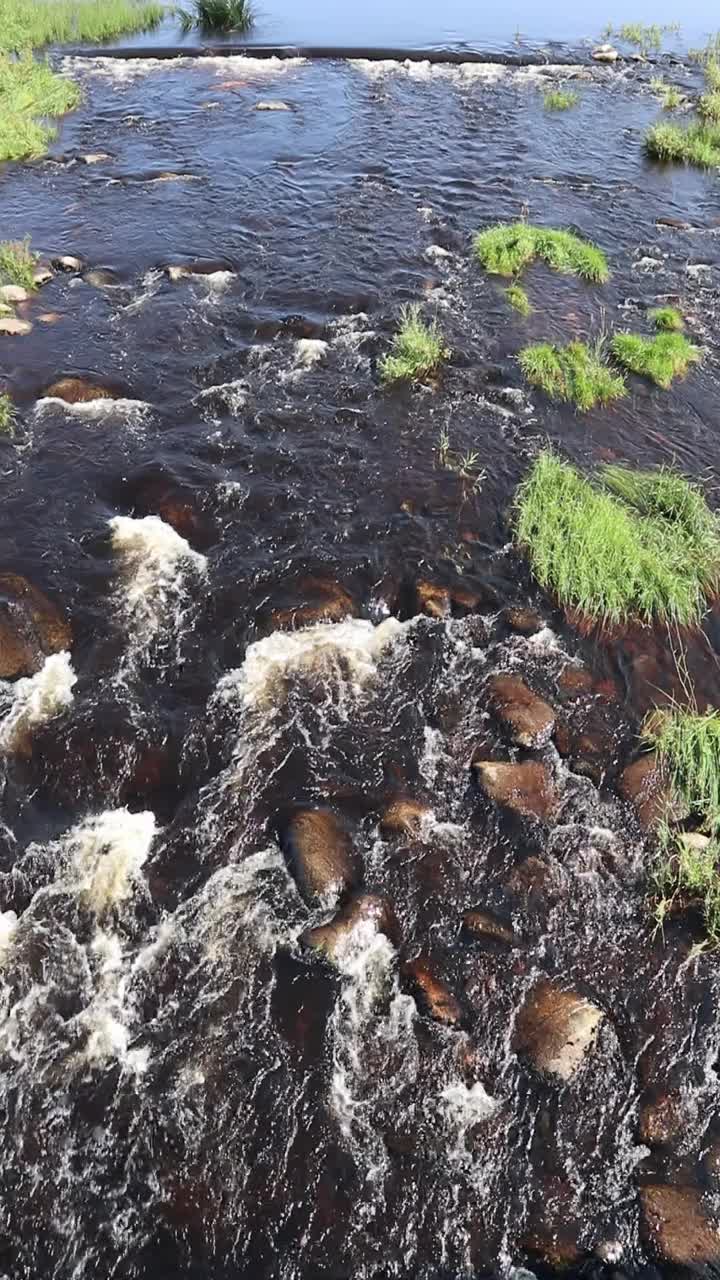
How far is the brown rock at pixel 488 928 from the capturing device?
9992 mm

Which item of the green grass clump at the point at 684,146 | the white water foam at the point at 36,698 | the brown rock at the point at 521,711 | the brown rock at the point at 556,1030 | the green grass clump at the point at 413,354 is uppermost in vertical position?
the green grass clump at the point at 684,146

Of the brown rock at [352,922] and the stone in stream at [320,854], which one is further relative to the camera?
the stone in stream at [320,854]

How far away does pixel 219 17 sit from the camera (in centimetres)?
4478

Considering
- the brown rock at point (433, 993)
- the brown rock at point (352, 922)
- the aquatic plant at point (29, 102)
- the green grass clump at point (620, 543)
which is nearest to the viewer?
the brown rock at point (433, 993)

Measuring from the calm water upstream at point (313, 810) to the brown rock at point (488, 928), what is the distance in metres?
0.05

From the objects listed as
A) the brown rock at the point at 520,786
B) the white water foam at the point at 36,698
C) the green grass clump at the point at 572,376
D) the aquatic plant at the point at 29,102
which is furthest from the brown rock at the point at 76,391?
the aquatic plant at the point at 29,102

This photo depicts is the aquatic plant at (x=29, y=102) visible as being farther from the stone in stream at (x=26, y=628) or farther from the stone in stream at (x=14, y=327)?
the stone in stream at (x=26, y=628)

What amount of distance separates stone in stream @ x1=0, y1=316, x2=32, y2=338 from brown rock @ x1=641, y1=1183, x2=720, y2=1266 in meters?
21.6

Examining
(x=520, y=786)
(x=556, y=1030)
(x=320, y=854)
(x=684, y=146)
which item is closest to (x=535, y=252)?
(x=684, y=146)

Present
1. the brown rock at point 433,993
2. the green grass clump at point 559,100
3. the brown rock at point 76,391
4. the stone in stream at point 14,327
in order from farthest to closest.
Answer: the green grass clump at point 559,100
the stone in stream at point 14,327
the brown rock at point 76,391
the brown rock at point 433,993

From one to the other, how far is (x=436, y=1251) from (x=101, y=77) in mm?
47262

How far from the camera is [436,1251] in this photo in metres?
7.80

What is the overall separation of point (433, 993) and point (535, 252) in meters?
22.9

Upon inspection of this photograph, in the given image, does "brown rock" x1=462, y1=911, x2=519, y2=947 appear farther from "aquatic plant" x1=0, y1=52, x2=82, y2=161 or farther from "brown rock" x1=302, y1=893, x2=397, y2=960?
"aquatic plant" x1=0, y1=52, x2=82, y2=161
